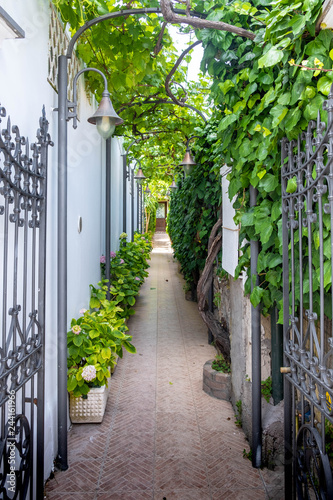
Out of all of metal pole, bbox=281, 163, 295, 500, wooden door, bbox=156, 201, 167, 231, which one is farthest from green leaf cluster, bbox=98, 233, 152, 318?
wooden door, bbox=156, 201, 167, 231

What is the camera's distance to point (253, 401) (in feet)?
11.1

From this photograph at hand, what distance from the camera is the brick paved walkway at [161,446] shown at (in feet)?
9.92

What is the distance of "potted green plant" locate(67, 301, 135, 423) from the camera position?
379cm

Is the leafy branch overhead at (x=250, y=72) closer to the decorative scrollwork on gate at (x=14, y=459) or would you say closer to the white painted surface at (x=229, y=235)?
the white painted surface at (x=229, y=235)

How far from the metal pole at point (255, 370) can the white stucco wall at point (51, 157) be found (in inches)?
67.8

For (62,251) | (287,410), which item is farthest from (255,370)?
(62,251)

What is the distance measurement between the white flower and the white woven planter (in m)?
0.39

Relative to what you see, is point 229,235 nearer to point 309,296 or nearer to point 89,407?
point 309,296

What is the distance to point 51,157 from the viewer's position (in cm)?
335

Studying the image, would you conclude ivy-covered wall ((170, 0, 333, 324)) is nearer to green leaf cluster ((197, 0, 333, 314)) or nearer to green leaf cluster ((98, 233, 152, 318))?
green leaf cluster ((197, 0, 333, 314))

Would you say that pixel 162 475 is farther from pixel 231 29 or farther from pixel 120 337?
pixel 231 29

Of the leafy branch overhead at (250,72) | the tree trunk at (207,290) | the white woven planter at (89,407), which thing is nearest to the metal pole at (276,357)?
the leafy branch overhead at (250,72)

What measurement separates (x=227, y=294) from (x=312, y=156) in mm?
3659

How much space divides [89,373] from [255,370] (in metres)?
1.54
